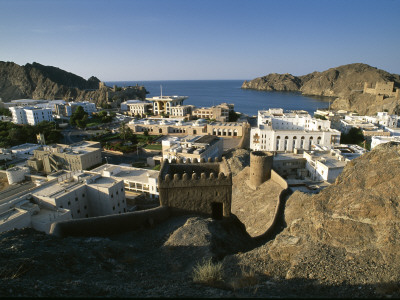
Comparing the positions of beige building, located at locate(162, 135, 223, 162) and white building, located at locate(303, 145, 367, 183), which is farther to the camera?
beige building, located at locate(162, 135, 223, 162)

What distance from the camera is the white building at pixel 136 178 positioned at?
28.9 meters

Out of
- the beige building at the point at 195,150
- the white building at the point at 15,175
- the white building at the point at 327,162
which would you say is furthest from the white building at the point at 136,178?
the white building at the point at 327,162

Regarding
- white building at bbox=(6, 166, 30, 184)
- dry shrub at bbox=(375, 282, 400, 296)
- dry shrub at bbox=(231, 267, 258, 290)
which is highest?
dry shrub at bbox=(375, 282, 400, 296)

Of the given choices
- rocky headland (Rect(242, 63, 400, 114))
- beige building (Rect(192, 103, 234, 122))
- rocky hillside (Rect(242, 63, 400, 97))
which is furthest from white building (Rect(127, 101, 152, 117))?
rocky hillside (Rect(242, 63, 400, 97))

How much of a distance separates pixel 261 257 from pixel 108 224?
6.66 metres

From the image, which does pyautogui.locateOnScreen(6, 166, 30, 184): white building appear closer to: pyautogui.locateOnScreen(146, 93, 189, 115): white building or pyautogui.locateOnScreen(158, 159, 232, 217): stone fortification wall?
pyautogui.locateOnScreen(158, 159, 232, 217): stone fortification wall

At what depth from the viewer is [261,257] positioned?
842 cm

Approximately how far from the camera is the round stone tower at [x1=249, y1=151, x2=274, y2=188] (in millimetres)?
20719

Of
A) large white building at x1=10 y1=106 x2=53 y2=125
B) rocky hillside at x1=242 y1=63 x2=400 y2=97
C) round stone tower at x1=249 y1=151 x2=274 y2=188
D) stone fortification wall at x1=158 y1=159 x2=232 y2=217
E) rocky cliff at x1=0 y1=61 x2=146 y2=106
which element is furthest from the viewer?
rocky hillside at x1=242 y1=63 x2=400 y2=97

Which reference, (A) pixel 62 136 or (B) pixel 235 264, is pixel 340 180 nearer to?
(B) pixel 235 264

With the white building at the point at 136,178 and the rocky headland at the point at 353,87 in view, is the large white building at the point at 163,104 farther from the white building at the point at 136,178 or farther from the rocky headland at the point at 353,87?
the rocky headland at the point at 353,87

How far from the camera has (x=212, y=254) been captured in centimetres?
901

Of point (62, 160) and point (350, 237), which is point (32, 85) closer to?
point (62, 160)

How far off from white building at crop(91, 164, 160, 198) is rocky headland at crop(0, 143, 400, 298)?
59.4 feet
